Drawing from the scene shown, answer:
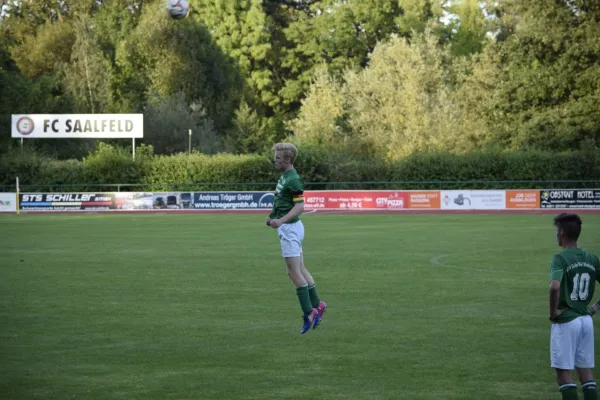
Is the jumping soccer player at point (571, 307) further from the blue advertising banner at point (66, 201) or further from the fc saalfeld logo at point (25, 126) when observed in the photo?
the fc saalfeld logo at point (25, 126)

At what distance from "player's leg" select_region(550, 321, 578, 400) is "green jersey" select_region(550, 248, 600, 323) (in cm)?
8

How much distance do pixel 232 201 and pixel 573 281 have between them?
148 ft

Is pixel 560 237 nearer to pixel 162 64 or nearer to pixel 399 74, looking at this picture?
pixel 399 74

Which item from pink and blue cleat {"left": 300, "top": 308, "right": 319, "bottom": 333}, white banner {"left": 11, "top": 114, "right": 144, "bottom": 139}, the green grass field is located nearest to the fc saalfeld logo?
white banner {"left": 11, "top": 114, "right": 144, "bottom": 139}

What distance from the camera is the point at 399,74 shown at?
67312mm

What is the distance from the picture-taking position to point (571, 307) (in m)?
7.09

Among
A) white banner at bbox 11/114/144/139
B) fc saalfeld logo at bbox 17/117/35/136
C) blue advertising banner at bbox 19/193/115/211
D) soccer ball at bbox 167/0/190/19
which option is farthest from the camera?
fc saalfeld logo at bbox 17/117/35/136

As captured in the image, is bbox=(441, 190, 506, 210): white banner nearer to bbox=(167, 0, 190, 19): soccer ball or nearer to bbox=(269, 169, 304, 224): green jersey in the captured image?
bbox=(167, 0, 190, 19): soccer ball

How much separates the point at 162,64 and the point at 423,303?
67995 millimetres

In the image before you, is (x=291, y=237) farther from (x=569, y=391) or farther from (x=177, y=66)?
(x=177, y=66)

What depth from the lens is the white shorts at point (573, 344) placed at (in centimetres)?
704

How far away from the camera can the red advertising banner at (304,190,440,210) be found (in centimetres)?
5012

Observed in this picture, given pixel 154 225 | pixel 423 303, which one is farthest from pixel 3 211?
pixel 423 303

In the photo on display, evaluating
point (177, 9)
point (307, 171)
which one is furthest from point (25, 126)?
point (177, 9)
